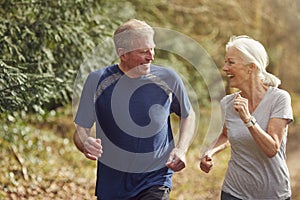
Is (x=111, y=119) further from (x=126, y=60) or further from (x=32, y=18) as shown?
(x=32, y=18)

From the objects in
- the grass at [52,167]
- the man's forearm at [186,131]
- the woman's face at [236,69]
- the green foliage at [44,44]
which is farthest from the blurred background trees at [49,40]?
the woman's face at [236,69]

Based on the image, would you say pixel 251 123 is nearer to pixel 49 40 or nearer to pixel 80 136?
pixel 80 136

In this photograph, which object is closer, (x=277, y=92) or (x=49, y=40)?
(x=277, y=92)

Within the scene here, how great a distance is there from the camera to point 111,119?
4.49m

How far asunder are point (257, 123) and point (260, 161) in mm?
244

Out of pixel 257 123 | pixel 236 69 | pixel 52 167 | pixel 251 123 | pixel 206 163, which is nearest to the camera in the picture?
pixel 251 123

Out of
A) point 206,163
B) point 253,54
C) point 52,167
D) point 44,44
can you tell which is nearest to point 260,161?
point 206,163

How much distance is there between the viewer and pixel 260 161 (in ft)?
14.3

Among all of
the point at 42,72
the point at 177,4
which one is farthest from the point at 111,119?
the point at 177,4

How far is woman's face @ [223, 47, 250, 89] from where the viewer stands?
442 centimetres

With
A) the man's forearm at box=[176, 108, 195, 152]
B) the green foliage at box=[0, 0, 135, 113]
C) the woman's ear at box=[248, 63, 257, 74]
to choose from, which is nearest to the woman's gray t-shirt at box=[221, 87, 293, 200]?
the woman's ear at box=[248, 63, 257, 74]

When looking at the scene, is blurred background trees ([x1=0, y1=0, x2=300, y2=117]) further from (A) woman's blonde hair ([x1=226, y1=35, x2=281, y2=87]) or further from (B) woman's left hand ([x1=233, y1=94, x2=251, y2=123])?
(B) woman's left hand ([x1=233, y1=94, x2=251, y2=123])

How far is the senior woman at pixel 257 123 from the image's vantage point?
A: 4.32 metres

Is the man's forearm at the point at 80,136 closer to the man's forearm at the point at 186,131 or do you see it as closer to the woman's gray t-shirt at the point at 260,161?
the man's forearm at the point at 186,131
